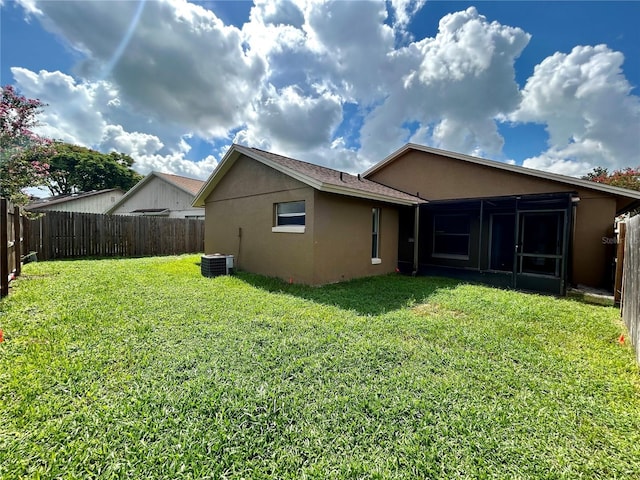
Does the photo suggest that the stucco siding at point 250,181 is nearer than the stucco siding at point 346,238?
No

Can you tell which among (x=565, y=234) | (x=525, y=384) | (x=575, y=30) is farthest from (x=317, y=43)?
(x=525, y=384)

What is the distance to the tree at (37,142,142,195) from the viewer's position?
105 ft

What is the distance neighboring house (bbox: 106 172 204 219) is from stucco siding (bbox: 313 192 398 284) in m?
14.1

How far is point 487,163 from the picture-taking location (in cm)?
926

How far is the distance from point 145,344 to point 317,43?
1149cm

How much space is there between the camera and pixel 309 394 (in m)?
2.74

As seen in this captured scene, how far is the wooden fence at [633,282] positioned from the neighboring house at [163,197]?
65.6 feet

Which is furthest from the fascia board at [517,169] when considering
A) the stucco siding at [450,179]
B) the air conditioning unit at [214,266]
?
the air conditioning unit at [214,266]

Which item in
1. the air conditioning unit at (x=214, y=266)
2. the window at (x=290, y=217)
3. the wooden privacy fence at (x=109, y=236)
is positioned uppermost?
the window at (x=290, y=217)

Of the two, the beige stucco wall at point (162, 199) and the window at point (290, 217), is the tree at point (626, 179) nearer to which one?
the window at point (290, 217)

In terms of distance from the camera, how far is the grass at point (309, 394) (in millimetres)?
1984

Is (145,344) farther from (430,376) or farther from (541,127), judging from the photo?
(541,127)

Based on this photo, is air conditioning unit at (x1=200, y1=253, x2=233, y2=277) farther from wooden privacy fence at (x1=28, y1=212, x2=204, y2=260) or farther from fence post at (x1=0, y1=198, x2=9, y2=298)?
wooden privacy fence at (x1=28, y1=212, x2=204, y2=260)

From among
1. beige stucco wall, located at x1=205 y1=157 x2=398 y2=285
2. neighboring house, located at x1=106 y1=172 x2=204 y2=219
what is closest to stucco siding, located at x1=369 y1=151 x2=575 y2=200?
beige stucco wall, located at x1=205 y1=157 x2=398 y2=285
